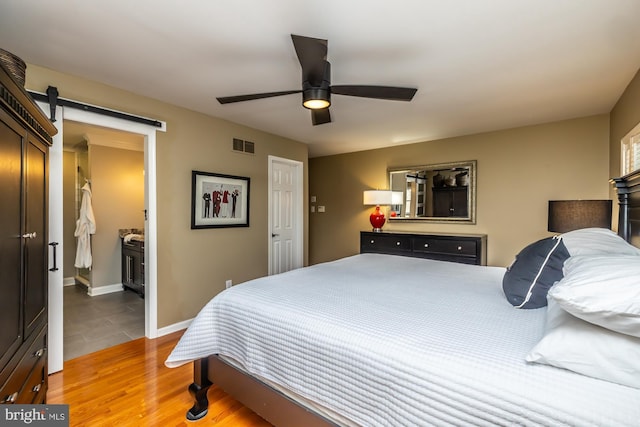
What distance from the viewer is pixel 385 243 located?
181 inches

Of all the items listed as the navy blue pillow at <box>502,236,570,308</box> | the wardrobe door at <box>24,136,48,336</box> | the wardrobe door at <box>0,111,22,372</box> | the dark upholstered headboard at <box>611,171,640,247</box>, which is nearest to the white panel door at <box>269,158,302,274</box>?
the wardrobe door at <box>24,136,48,336</box>

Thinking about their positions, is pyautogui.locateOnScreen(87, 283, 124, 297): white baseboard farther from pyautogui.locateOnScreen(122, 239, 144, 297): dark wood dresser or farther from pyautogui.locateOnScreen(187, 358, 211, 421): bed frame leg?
pyautogui.locateOnScreen(187, 358, 211, 421): bed frame leg

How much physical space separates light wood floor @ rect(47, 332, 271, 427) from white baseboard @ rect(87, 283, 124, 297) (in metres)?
2.27

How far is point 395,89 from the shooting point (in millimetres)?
2072

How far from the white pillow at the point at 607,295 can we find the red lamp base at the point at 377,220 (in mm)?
3856

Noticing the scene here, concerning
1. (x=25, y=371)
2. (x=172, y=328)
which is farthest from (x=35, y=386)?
(x=172, y=328)

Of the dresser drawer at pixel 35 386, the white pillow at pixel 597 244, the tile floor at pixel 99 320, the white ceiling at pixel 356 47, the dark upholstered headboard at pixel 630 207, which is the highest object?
the white ceiling at pixel 356 47

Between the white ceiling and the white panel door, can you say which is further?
the white panel door

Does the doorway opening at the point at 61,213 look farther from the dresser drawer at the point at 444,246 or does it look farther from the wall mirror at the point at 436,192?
the wall mirror at the point at 436,192

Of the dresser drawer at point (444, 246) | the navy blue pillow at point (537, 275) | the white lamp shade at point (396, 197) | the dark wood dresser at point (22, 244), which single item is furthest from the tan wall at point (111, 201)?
the navy blue pillow at point (537, 275)

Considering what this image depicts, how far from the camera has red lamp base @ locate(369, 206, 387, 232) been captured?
4.90 m

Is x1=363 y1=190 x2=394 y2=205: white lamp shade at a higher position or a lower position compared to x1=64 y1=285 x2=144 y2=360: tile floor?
higher

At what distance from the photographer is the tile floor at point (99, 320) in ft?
9.40

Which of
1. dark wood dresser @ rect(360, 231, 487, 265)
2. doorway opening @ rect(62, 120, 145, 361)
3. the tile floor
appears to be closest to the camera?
the tile floor
